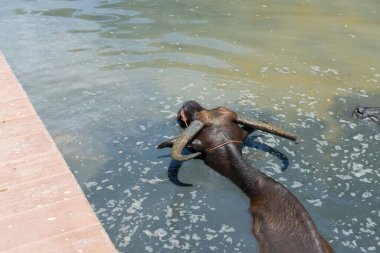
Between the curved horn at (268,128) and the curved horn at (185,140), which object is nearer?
the curved horn at (185,140)

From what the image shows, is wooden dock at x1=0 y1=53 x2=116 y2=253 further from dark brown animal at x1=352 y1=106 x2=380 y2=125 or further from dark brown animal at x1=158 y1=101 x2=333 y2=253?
dark brown animal at x1=352 y1=106 x2=380 y2=125

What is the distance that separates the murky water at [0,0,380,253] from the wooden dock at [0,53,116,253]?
34.9 inches

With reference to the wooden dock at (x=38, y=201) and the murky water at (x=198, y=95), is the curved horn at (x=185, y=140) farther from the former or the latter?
the wooden dock at (x=38, y=201)

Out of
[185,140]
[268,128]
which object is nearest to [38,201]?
[185,140]

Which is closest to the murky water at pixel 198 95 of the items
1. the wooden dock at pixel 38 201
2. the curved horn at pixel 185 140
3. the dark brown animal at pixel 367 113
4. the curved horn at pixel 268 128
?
the dark brown animal at pixel 367 113

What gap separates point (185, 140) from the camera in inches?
268

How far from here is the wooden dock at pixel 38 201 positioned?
4.79m

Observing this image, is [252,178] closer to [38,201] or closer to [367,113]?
[38,201]

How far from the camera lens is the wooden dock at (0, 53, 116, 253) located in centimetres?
479

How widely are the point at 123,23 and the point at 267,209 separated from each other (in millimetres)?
8087

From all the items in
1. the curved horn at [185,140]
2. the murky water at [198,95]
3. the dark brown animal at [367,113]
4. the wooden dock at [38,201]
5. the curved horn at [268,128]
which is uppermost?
the wooden dock at [38,201]

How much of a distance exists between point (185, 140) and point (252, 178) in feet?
3.20

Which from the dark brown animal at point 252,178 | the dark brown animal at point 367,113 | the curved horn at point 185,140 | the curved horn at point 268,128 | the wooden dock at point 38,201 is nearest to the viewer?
the wooden dock at point 38,201

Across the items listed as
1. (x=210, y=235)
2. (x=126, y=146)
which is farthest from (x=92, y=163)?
(x=210, y=235)
